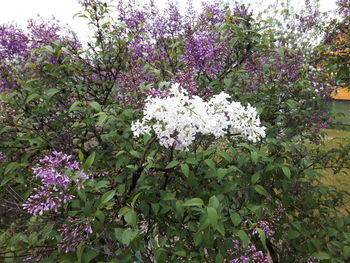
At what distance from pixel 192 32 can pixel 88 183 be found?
186 cm

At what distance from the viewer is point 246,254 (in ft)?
5.92

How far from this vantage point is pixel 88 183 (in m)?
1.42

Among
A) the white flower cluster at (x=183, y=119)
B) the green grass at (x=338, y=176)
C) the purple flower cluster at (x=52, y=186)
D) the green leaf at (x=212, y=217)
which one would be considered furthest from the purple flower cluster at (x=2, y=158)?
the green grass at (x=338, y=176)

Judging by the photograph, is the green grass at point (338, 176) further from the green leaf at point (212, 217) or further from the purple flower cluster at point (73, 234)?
the purple flower cluster at point (73, 234)

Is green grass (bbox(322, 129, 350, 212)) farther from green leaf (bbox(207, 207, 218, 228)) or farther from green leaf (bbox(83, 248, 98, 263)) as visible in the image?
green leaf (bbox(83, 248, 98, 263))

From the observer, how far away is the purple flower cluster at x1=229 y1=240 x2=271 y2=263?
174 cm

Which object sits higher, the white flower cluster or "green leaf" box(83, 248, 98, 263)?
the white flower cluster

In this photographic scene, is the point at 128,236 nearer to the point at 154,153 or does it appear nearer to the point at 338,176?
the point at 154,153

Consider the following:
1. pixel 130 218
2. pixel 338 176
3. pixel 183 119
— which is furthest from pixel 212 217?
pixel 338 176

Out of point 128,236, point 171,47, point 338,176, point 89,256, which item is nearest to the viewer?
point 128,236

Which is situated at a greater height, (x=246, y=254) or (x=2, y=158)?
(x=2, y=158)

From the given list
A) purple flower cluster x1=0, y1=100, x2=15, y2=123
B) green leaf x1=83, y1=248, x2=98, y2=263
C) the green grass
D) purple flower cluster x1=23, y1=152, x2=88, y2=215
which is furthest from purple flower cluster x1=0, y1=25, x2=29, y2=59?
the green grass

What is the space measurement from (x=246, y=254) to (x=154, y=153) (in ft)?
3.23

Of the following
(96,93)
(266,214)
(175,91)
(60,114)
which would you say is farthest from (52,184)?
(266,214)
